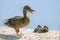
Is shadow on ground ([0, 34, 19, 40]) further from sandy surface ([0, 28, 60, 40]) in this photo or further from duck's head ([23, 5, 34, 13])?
duck's head ([23, 5, 34, 13])

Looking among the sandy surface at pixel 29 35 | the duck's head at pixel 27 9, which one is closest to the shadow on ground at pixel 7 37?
the sandy surface at pixel 29 35

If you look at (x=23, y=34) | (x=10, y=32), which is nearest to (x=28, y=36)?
(x=23, y=34)

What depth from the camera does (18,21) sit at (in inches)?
95.3

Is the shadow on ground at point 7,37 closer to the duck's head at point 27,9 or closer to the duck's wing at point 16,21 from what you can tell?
the duck's wing at point 16,21

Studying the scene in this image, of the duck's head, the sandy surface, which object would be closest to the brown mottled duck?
the duck's head

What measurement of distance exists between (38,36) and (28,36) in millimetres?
110

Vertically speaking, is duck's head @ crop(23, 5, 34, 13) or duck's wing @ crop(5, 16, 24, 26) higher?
duck's head @ crop(23, 5, 34, 13)

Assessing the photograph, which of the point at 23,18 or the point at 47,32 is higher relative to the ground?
the point at 23,18

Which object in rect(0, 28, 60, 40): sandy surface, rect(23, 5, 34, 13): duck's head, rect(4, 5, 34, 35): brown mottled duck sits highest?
rect(23, 5, 34, 13): duck's head

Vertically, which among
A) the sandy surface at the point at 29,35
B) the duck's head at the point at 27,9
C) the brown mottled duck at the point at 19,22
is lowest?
the sandy surface at the point at 29,35

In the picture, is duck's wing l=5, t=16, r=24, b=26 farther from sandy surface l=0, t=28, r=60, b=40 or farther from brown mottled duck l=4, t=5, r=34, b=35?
sandy surface l=0, t=28, r=60, b=40

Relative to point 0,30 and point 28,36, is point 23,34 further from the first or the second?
point 0,30

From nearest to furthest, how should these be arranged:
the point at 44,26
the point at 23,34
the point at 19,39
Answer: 1. the point at 19,39
2. the point at 23,34
3. the point at 44,26

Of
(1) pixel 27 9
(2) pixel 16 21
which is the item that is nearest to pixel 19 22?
(2) pixel 16 21
